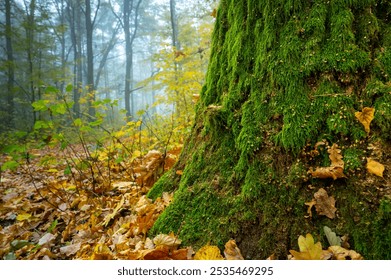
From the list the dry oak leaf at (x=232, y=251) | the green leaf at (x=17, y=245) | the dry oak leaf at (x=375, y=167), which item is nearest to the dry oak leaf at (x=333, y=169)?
the dry oak leaf at (x=375, y=167)

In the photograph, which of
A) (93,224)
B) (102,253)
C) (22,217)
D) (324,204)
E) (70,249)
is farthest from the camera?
(22,217)

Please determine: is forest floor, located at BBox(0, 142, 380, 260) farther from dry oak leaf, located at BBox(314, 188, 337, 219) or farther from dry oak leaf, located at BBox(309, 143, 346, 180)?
dry oak leaf, located at BBox(309, 143, 346, 180)

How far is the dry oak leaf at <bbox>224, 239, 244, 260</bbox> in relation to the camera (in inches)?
53.9

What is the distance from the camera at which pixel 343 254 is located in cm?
117

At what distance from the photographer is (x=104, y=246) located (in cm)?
174

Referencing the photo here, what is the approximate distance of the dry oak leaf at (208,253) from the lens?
1.37 meters

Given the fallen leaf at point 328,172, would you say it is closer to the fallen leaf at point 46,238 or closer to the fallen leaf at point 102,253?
the fallen leaf at point 102,253

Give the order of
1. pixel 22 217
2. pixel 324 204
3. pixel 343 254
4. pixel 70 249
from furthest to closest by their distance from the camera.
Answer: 1. pixel 22 217
2. pixel 70 249
3. pixel 324 204
4. pixel 343 254

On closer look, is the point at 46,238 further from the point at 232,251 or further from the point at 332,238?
the point at 332,238

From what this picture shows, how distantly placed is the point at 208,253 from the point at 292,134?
88cm

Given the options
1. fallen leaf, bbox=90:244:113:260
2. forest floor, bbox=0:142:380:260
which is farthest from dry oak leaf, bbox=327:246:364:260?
fallen leaf, bbox=90:244:113:260

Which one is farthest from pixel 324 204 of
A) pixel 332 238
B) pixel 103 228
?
pixel 103 228

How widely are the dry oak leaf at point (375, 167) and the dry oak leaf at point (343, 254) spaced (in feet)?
1.39
